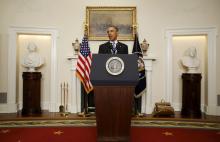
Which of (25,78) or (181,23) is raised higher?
(181,23)

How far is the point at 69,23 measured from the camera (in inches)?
300

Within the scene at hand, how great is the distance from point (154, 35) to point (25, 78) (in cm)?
403

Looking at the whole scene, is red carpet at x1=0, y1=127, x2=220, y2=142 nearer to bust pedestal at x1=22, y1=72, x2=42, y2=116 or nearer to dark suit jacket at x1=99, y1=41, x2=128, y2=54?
bust pedestal at x1=22, y1=72, x2=42, y2=116

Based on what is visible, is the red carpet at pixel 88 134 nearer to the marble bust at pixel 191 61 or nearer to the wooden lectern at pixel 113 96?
the wooden lectern at pixel 113 96

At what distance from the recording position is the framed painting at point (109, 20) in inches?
298

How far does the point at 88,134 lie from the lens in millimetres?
4977

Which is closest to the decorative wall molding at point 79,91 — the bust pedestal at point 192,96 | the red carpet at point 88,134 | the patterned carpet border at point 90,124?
the bust pedestal at point 192,96

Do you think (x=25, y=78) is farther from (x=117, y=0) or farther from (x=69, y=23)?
(x=117, y=0)

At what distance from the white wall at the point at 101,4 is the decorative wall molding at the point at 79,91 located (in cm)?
25

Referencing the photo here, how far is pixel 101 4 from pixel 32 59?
8.79 feet

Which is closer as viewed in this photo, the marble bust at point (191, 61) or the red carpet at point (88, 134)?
the red carpet at point (88, 134)

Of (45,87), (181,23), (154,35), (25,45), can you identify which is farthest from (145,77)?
(25,45)

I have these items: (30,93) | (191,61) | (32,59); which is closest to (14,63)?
(32,59)

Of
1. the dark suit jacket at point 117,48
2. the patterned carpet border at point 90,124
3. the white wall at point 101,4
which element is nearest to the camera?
the dark suit jacket at point 117,48
